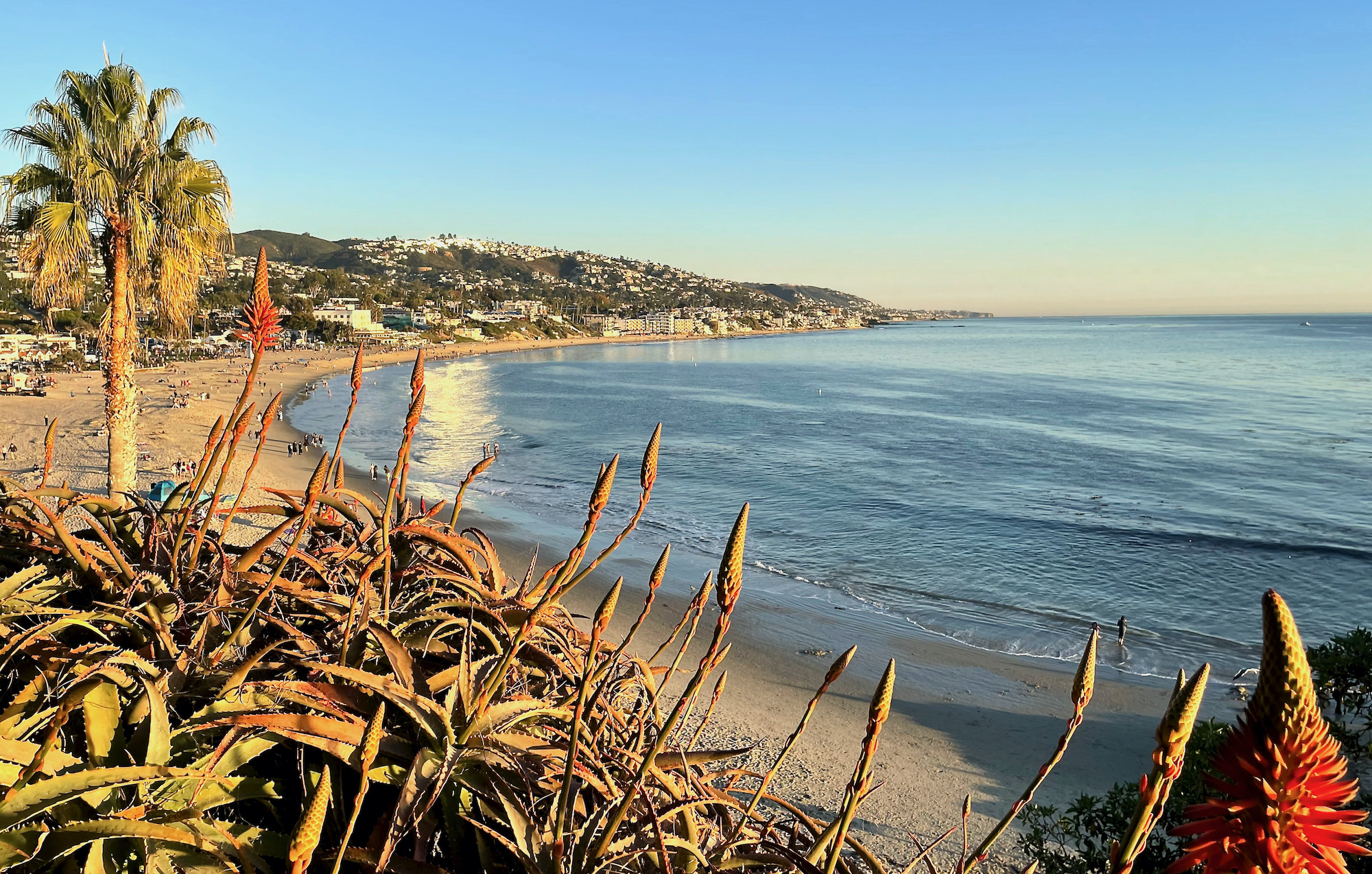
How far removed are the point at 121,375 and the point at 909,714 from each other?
1299 cm

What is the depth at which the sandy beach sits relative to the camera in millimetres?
10688

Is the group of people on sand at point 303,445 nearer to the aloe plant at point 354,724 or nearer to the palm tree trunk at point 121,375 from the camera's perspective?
the palm tree trunk at point 121,375

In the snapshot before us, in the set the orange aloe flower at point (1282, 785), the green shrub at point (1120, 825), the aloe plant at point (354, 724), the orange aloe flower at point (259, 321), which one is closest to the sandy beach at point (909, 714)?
the green shrub at point (1120, 825)

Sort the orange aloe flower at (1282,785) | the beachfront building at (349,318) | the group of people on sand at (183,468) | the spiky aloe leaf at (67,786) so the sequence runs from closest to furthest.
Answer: the orange aloe flower at (1282,785) < the spiky aloe leaf at (67,786) < the group of people on sand at (183,468) < the beachfront building at (349,318)

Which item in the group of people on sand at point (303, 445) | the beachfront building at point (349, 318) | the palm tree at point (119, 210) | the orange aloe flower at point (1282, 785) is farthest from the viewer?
the beachfront building at point (349, 318)

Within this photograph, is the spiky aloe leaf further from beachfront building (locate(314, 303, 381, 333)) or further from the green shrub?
beachfront building (locate(314, 303, 381, 333))

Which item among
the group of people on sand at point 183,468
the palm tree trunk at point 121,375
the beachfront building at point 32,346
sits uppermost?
the palm tree trunk at point 121,375

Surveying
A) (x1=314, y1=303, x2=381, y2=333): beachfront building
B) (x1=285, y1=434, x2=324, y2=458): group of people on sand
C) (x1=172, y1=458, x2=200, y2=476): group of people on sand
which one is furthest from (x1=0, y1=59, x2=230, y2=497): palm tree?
(x1=314, y1=303, x2=381, y2=333): beachfront building

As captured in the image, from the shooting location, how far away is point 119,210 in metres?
11.1

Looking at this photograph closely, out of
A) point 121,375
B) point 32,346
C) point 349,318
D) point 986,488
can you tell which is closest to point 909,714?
Answer: point 121,375

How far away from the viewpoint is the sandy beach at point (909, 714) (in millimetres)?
10688

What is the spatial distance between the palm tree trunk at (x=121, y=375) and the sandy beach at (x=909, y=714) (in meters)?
2.64

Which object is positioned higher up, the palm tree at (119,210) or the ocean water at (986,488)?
the palm tree at (119,210)

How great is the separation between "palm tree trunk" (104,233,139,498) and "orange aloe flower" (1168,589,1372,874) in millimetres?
13213
